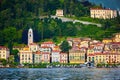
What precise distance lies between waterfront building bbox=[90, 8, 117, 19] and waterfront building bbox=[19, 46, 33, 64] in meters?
20.4

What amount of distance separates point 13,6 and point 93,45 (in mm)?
19276

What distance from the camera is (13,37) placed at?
116938 millimetres

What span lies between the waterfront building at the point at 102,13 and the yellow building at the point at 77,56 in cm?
1644

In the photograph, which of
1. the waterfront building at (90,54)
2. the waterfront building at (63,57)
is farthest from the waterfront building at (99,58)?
the waterfront building at (63,57)

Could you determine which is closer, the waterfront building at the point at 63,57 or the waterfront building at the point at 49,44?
the waterfront building at the point at 63,57

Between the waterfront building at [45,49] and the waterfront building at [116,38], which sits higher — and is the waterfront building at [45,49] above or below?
below

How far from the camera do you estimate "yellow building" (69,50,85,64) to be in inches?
4444

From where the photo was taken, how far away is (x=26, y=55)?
11312 centimetres

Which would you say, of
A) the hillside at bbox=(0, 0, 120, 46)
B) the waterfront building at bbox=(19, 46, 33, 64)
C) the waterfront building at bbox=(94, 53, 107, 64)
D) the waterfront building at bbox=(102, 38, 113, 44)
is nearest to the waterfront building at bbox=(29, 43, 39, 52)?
the waterfront building at bbox=(19, 46, 33, 64)

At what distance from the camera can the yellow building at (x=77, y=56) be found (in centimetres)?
11288

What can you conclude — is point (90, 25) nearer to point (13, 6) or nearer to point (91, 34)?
point (91, 34)

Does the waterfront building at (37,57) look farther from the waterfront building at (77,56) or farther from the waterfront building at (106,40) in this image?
the waterfront building at (106,40)

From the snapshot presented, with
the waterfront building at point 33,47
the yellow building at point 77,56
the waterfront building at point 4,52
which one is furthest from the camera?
the waterfront building at point 33,47

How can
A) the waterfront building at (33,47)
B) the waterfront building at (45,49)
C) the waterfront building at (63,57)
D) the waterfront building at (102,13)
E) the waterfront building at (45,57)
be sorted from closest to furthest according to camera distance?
1. the waterfront building at (45,57)
2. the waterfront building at (63,57)
3. the waterfront building at (33,47)
4. the waterfront building at (45,49)
5. the waterfront building at (102,13)
